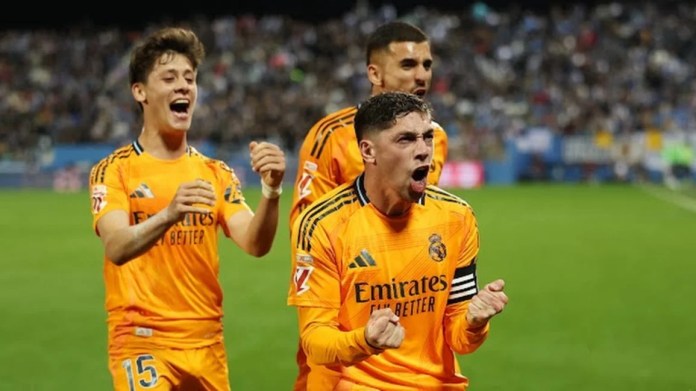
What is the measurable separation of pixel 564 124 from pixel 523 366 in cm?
2451

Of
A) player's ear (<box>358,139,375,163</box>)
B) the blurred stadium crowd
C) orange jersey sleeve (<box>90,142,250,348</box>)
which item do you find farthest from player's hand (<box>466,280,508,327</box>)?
the blurred stadium crowd

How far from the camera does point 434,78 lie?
35.0m

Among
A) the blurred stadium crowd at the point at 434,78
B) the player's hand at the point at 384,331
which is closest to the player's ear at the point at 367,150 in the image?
the player's hand at the point at 384,331

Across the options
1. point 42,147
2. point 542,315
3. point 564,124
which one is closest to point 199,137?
point 42,147

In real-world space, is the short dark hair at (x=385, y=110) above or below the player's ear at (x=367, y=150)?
above

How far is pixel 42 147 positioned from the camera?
32.1 meters

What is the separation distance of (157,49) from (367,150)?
1397 millimetres

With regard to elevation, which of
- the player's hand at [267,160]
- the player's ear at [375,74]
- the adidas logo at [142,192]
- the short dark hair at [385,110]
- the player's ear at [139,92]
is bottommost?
the adidas logo at [142,192]

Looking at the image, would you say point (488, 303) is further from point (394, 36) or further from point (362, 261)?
point (394, 36)

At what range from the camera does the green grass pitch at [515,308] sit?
24.8ft

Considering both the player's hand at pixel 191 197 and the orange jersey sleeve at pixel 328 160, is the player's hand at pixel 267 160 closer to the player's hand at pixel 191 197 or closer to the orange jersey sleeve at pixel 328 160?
the player's hand at pixel 191 197

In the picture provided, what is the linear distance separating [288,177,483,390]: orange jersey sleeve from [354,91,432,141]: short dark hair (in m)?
0.31

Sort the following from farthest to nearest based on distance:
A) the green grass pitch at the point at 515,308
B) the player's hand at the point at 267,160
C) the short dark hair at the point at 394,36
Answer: the green grass pitch at the point at 515,308
the short dark hair at the point at 394,36
the player's hand at the point at 267,160

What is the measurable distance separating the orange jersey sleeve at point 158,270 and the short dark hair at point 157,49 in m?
0.42
